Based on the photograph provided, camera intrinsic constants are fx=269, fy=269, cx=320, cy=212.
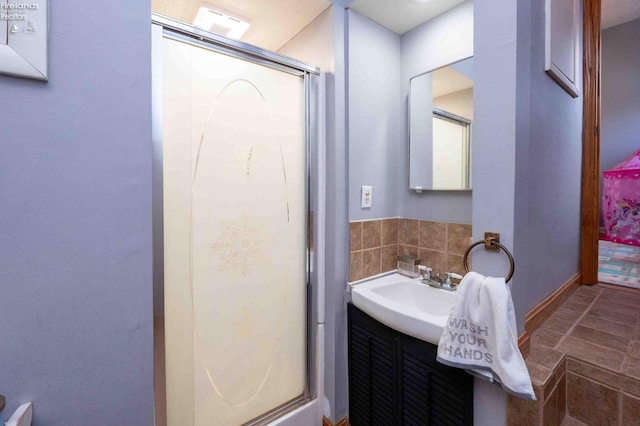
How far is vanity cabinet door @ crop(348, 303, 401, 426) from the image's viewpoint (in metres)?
1.20

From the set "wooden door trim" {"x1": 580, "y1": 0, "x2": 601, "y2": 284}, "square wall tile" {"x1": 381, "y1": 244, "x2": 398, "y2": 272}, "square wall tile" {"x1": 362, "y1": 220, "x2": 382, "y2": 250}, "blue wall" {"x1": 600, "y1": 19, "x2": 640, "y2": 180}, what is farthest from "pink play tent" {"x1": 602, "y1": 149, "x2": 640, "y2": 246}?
"square wall tile" {"x1": 362, "y1": 220, "x2": 382, "y2": 250}

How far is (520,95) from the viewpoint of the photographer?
86 centimetres

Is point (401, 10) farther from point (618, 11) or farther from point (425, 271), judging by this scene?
point (618, 11)

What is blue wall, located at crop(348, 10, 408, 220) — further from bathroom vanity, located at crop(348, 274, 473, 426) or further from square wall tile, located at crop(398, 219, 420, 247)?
bathroom vanity, located at crop(348, 274, 473, 426)

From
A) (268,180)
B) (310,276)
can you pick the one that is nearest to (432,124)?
(268,180)

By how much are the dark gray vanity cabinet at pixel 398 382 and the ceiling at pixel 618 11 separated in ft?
9.59

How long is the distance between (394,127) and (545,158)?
80 centimetres

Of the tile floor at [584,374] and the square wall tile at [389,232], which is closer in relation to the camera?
the tile floor at [584,374]

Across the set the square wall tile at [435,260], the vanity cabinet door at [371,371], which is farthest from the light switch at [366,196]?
the vanity cabinet door at [371,371]

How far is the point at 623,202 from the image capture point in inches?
68.6

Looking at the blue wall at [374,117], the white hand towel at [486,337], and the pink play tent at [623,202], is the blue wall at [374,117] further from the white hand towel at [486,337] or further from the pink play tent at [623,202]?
the pink play tent at [623,202]

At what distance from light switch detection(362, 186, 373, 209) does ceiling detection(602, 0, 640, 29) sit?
2397mm

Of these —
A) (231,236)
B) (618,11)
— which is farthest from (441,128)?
(618,11)

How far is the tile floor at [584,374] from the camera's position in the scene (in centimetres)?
81
